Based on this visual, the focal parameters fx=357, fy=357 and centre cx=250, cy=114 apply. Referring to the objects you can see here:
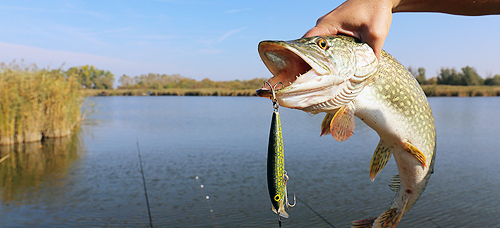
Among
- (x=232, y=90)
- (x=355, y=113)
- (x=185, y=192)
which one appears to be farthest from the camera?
(x=232, y=90)

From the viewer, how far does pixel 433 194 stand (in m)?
6.85

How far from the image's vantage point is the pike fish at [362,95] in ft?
4.42

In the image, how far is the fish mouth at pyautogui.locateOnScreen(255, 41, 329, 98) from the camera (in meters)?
1.29

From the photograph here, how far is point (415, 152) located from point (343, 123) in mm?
498

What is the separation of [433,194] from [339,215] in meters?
2.31

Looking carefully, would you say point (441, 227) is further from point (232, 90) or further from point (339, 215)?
point (232, 90)

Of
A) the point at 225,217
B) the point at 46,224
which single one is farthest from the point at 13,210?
the point at 225,217

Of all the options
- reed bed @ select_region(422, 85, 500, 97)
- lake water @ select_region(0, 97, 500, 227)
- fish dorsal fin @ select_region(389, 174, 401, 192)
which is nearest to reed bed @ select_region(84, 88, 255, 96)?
reed bed @ select_region(422, 85, 500, 97)

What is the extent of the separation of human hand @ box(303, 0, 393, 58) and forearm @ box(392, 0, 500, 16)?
143mm

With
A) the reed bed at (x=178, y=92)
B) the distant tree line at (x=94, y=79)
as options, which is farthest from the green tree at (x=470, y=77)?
the distant tree line at (x=94, y=79)

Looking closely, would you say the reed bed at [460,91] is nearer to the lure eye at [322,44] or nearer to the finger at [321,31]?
the finger at [321,31]

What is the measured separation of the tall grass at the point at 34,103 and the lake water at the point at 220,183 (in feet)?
1.99

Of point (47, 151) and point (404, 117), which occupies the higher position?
point (404, 117)

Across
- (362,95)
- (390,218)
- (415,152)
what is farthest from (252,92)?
(362,95)
